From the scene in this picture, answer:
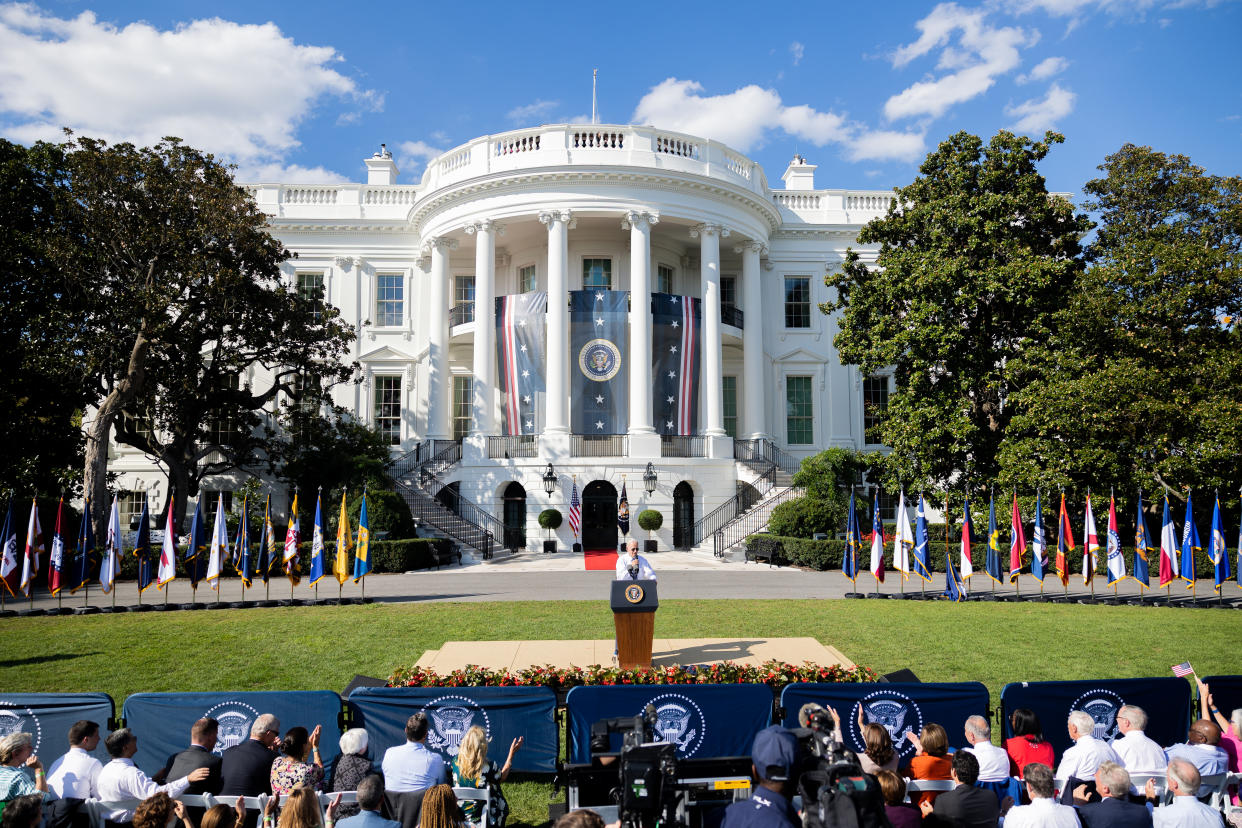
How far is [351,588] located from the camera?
70.0ft

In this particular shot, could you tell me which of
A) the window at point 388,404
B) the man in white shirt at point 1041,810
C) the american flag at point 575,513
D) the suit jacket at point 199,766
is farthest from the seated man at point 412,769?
the window at point 388,404

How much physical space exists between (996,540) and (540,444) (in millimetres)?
16583

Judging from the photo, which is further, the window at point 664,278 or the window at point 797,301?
the window at point 797,301

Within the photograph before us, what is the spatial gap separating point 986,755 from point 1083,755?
744 millimetres

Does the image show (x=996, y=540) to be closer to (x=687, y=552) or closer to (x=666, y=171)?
(x=687, y=552)

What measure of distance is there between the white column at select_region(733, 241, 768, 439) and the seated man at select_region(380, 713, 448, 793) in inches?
1129

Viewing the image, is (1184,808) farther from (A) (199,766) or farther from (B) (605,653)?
(B) (605,653)

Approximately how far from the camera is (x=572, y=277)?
3484cm

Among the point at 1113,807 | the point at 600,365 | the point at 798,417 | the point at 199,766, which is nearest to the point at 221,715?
the point at 199,766

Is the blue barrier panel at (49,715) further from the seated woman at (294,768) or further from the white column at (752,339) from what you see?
the white column at (752,339)

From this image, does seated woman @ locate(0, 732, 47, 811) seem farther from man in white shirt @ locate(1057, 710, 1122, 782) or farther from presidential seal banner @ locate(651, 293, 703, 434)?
presidential seal banner @ locate(651, 293, 703, 434)

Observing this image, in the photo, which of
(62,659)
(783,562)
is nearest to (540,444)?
(783,562)

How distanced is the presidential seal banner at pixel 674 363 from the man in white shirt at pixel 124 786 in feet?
84.2

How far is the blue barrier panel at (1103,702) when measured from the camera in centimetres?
765
